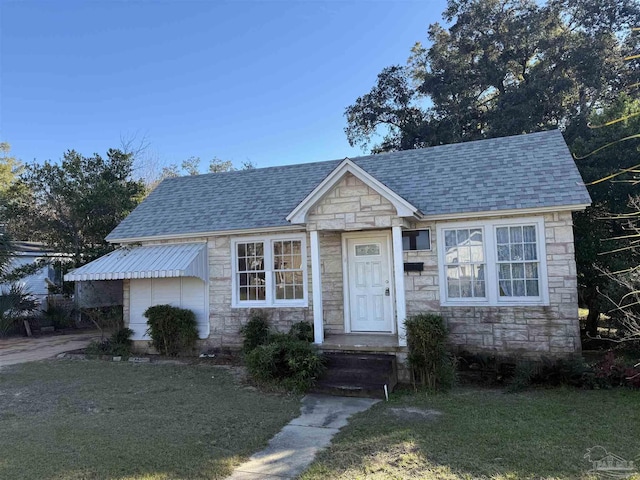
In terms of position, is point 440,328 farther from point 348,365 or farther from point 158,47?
point 158,47

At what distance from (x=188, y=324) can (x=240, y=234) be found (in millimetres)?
2866

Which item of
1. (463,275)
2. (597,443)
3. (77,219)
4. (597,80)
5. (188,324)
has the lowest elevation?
(597,443)

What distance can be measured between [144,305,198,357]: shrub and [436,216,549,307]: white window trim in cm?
674

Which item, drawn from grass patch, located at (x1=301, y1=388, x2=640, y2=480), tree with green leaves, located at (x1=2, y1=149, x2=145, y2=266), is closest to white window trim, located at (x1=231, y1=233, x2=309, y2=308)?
grass patch, located at (x1=301, y1=388, x2=640, y2=480)

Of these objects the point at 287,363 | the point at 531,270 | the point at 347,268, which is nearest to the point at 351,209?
the point at 347,268

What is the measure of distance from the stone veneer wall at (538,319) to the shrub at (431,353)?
4.47 feet

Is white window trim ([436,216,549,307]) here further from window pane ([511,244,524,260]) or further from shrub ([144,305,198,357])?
shrub ([144,305,198,357])

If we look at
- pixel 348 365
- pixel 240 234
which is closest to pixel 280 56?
pixel 240 234

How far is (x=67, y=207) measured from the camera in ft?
59.3

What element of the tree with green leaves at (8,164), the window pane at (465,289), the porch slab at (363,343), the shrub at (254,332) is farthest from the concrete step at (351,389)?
the tree with green leaves at (8,164)

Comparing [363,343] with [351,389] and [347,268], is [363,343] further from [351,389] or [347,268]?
[347,268]

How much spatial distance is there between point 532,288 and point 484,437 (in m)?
4.66

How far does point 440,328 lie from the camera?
26.5ft

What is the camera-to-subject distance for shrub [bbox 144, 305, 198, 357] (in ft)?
37.8
